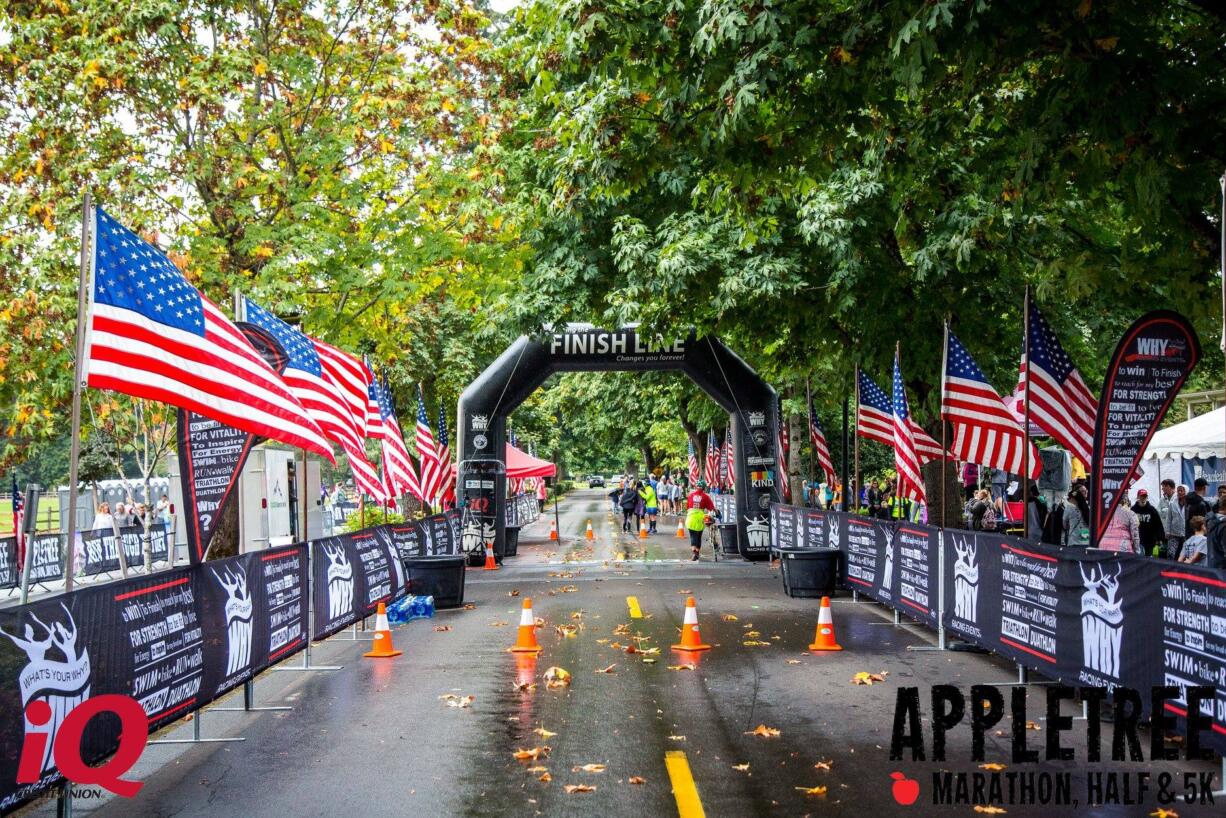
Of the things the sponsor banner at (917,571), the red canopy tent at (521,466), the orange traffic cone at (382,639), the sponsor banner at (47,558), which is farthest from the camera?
the red canopy tent at (521,466)

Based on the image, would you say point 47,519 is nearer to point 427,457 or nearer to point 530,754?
point 427,457

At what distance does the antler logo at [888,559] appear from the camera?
53.9 ft

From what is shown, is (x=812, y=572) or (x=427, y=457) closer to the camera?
(x=812, y=572)

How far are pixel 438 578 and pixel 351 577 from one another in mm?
4128

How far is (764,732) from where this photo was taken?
9.30 metres

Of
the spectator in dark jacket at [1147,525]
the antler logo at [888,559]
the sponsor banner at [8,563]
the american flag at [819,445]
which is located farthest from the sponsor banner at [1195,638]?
the sponsor banner at [8,563]

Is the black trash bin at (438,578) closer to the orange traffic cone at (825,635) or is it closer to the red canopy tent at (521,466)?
the orange traffic cone at (825,635)

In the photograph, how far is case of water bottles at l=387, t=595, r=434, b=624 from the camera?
55.8 ft

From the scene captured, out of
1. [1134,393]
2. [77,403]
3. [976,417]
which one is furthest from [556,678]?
[976,417]

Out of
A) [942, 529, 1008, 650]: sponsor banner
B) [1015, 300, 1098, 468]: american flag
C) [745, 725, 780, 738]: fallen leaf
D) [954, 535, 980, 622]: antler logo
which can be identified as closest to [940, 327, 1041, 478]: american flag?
[942, 529, 1008, 650]: sponsor banner

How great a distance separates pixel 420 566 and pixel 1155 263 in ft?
38.0

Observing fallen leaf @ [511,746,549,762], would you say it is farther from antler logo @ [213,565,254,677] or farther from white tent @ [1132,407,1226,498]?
white tent @ [1132,407,1226,498]

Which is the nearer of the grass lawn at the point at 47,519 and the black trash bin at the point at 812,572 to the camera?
the black trash bin at the point at 812,572

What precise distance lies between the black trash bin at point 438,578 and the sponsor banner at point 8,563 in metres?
9.58
